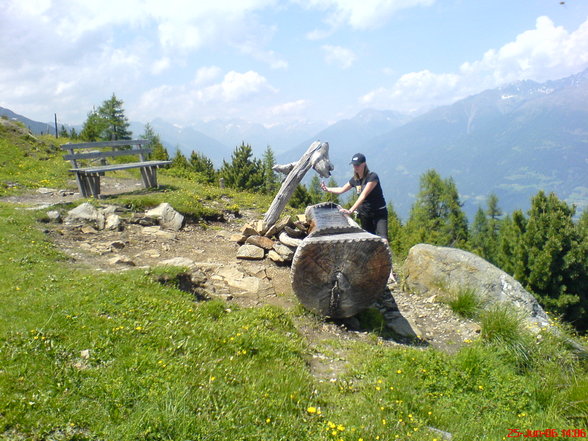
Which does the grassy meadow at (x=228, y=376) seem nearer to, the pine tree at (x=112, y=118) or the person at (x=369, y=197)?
the person at (x=369, y=197)

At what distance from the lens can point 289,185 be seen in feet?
37.7

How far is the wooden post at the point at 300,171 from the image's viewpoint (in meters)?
11.0

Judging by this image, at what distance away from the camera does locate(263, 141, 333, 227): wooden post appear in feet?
36.2

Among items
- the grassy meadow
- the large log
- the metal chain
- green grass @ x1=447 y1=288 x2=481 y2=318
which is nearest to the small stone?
the grassy meadow

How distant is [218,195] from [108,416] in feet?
46.2

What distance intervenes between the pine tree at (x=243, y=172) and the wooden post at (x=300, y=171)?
31956mm

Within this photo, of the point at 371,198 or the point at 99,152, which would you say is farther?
the point at 99,152

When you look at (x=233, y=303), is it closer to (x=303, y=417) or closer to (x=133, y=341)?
(x=133, y=341)

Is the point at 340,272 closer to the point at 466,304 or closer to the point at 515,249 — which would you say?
the point at 466,304

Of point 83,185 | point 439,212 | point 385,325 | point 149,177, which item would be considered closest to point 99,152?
point 83,185

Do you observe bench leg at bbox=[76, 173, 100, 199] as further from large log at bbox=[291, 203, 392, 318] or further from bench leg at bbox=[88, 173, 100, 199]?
large log at bbox=[291, 203, 392, 318]

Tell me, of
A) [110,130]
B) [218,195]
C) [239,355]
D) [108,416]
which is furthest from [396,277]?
[110,130]

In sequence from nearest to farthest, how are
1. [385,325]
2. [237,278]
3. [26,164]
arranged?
[385,325]
[237,278]
[26,164]

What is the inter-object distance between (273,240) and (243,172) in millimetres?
34318
